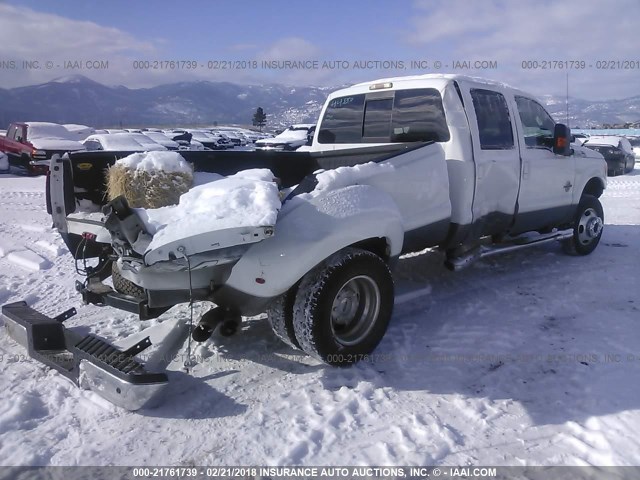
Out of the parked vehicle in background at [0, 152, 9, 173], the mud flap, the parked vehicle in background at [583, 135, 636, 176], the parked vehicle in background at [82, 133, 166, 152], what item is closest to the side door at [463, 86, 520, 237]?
the mud flap

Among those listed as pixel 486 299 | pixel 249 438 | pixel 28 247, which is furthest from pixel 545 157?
pixel 28 247

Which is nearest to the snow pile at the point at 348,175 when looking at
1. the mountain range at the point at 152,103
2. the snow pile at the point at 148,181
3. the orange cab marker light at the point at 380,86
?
the snow pile at the point at 148,181

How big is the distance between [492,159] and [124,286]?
3522 millimetres

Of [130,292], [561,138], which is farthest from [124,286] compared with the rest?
[561,138]

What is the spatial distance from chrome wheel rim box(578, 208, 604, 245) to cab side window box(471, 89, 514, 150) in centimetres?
213

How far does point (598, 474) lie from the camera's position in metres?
2.60

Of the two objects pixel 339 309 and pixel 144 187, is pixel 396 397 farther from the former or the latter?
pixel 144 187

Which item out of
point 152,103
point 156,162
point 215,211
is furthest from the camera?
point 152,103

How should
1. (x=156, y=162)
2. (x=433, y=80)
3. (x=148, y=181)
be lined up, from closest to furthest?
(x=148, y=181) → (x=156, y=162) → (x=433, y=80)

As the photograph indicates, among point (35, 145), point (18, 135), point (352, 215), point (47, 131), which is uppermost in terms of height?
point (47, 131)

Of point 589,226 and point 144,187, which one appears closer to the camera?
point 144,187

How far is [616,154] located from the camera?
1692 cm

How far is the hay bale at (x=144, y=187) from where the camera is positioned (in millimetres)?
3717

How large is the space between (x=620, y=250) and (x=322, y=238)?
5556mm
